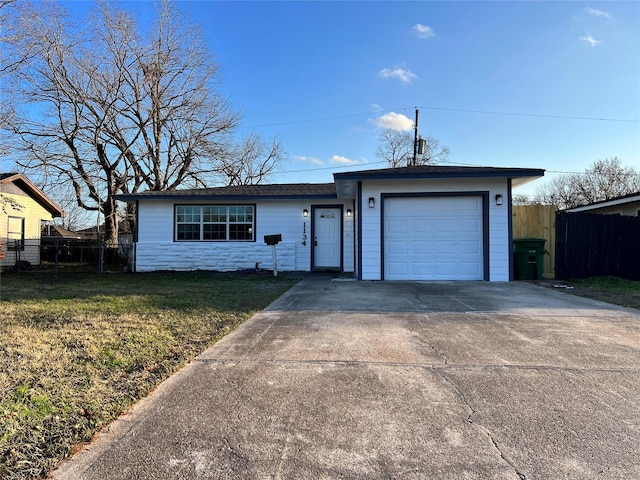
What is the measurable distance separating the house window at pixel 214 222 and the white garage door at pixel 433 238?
5541 millimetres

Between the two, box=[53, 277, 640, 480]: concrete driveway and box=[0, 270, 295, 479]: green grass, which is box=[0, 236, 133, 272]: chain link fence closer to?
box=[0, 270, 295, 479]: green grass

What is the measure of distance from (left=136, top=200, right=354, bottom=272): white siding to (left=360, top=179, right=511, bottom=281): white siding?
11.3 ft

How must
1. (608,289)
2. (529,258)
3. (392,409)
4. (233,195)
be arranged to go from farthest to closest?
(233,195)
(529,258)
(608,289)
(392,409)

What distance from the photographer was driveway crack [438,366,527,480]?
179 centimetres

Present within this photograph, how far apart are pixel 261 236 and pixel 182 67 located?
1268 centimetres

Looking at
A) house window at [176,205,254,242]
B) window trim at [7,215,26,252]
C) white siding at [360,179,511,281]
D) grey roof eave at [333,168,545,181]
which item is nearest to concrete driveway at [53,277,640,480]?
white siding at [360,179,511,281]

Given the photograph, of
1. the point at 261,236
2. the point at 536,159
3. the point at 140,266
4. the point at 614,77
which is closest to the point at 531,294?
the point at 261,236

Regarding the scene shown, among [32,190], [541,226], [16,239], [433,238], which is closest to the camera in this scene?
[433,238]

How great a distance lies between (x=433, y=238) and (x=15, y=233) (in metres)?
17.9

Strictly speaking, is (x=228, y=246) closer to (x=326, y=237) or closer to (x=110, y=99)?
(x=326, y=237)

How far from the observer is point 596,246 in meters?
9.95

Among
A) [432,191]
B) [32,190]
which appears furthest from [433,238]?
[32,190]

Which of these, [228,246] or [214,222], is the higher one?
[214,222]

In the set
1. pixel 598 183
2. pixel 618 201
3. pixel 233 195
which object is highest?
pixel 598 183
